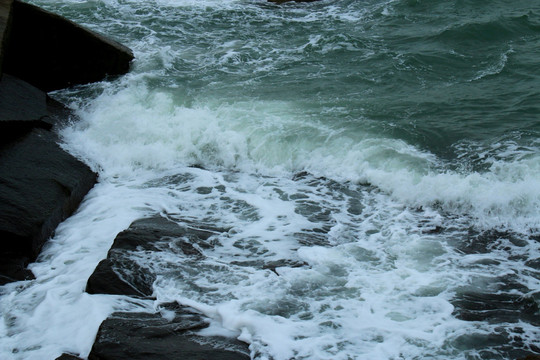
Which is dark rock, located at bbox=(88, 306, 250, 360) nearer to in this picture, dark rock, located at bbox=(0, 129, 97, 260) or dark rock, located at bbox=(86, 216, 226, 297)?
dark rock, located at bbox=(86, 216, 226, 297)

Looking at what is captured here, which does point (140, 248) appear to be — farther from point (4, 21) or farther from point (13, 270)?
point (4, 21)

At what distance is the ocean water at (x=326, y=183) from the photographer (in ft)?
16.0

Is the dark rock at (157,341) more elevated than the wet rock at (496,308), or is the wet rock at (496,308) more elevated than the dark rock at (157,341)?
the wet rock at (496,308)

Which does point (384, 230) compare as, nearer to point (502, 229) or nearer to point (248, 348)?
point (502, 229)

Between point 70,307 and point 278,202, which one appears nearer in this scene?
point 70,307

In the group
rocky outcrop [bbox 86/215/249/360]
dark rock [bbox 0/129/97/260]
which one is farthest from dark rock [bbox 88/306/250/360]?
dark rock [bbox 0/129/97/260]

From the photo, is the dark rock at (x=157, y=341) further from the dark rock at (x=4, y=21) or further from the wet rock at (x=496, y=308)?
the dark rock at (x=4, y=21)

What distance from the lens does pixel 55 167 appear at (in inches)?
283

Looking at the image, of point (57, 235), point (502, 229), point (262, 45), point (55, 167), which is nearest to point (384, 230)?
point (502, 229)

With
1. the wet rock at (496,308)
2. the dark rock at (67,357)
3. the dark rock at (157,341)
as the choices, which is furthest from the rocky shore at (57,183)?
the wet rock at (496,308)

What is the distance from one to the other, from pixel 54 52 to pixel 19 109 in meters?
2.52

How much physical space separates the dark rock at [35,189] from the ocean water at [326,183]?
0.24 metres

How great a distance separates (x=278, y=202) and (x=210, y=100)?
3536mm

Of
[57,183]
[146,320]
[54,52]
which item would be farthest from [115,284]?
[54,52]
